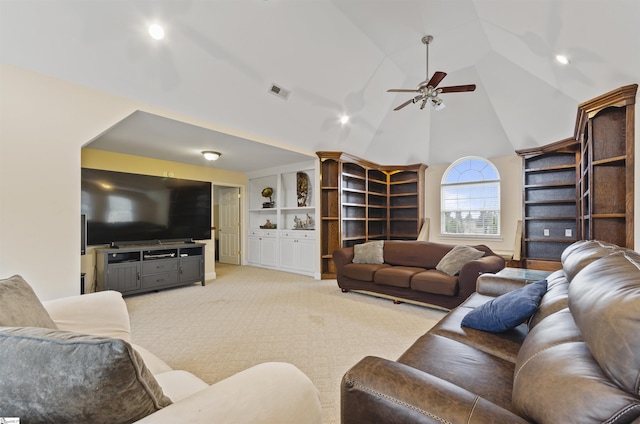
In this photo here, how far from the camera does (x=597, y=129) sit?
3.14 m

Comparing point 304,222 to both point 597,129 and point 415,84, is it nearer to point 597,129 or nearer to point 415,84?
point 415,84

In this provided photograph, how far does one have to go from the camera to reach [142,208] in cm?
440

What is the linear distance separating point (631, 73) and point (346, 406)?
387 centimetres

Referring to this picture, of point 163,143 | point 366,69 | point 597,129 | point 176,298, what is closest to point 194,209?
point 163,143

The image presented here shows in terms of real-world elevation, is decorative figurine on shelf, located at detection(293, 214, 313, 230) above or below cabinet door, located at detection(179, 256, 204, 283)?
above

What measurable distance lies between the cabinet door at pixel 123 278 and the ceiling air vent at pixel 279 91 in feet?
10.7

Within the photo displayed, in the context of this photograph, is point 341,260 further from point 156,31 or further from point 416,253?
point 156,31

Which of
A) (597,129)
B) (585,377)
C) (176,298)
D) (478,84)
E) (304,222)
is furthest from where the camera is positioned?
(304,222)

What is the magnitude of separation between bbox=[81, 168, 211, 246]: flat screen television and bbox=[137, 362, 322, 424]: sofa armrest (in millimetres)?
4253

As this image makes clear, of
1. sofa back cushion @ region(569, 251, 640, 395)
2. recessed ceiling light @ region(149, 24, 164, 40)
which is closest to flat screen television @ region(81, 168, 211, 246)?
recessed ceiling light @ region(149, 24, 164, 40)

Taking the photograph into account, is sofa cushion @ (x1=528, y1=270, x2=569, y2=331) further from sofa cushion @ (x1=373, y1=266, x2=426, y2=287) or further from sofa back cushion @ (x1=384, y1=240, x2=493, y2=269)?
sofa back cushion @ (x1=384, y1=240, x2=493, y2=269)

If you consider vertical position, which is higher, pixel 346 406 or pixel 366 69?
pixel 366 69

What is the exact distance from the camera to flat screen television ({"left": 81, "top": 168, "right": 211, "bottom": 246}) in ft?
13.0

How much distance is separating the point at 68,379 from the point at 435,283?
3.45 m
